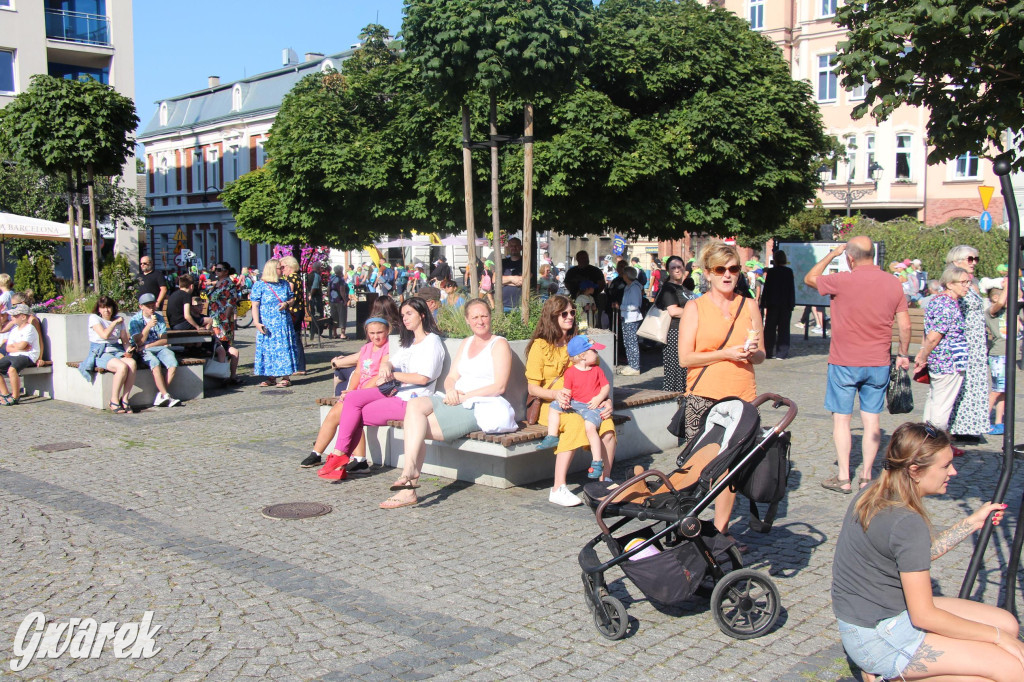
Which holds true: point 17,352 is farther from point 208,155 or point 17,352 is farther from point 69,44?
point 208,155

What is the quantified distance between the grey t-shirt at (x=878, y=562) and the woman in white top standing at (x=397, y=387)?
4.57m

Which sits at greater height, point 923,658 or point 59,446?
point 923,658

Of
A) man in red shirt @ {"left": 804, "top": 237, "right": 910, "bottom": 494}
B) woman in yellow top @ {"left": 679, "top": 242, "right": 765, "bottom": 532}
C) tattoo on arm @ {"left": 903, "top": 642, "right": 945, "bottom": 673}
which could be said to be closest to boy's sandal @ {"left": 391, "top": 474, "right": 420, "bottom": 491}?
woman in yellow top @ {"left": 679, "top": 242, "right": 765, "bottom": 532}

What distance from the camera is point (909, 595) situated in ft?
11.6

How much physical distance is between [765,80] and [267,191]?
11566 mm

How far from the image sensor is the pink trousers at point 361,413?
7.84 meters

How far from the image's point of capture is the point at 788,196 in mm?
16828

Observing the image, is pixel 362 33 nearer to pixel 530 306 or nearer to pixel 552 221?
pixel 552 221

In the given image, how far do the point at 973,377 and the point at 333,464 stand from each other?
5.79 meters

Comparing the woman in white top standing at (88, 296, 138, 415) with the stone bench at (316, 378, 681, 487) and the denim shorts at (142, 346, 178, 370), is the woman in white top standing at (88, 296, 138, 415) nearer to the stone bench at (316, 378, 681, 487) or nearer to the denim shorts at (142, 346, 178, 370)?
the denim shorts at (142, 346, 178, 370)

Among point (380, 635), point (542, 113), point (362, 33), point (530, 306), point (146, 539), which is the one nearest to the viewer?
point (380, 635)

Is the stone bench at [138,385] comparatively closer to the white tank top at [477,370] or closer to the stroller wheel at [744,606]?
the white tank top at [477,370]

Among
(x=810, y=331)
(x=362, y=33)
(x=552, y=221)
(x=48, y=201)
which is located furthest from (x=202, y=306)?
(x=48, y=201)

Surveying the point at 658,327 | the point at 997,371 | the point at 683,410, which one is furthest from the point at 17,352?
the point at 997,371
